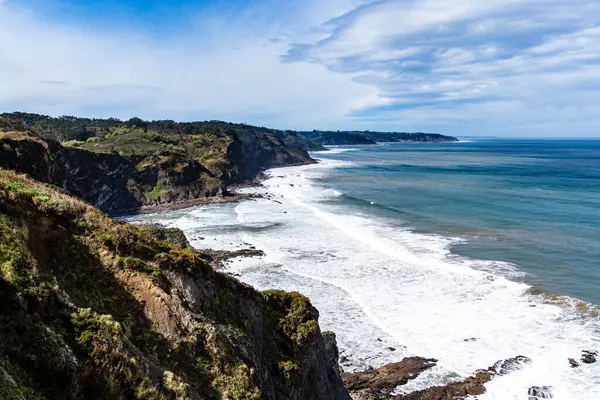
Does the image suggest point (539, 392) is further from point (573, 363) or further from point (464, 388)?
point (573, 363)

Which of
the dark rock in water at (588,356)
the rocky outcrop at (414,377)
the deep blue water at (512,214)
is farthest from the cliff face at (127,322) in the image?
the deep blue water at (512,214)

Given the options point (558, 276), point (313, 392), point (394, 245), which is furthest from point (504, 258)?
point (313, 392)

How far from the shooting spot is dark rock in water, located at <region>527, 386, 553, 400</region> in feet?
68.5

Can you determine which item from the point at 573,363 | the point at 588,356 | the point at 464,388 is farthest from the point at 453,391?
the point at 588,356

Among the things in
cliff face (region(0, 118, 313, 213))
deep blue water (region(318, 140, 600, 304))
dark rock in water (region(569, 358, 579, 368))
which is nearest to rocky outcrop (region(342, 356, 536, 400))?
dark rock in water (region(569, 358, 579, 368))

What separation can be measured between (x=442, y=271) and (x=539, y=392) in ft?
54.1

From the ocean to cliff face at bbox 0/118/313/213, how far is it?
10.1m

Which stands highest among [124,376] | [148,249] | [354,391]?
[148,249]

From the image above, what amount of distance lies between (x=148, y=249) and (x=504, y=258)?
118ft

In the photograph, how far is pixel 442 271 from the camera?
123 feet

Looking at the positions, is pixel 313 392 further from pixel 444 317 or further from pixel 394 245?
pixel 394 245

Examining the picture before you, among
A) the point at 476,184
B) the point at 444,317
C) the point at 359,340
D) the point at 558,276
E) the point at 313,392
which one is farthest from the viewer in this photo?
the point at 476,184

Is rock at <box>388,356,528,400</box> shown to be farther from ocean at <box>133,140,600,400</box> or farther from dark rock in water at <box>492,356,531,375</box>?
ocean at <box>133,140,600,400</box>

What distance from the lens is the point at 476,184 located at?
92500mm
